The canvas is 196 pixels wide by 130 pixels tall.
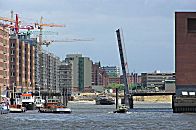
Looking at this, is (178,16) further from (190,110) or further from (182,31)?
(190,110)

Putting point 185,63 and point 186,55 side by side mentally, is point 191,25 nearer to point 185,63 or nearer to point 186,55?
point 186,55

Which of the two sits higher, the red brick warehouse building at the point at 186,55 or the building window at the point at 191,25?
the building window at the point at 191,25

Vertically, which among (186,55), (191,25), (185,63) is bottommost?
(185,63)

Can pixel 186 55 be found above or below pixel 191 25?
below

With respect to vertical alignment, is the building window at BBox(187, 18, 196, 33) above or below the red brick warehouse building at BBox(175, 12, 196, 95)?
above

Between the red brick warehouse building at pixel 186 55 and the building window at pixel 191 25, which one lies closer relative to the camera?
the building window at pixel 191 25

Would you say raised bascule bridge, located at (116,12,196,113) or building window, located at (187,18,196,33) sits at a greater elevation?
building window, located at (187,18,196,33)

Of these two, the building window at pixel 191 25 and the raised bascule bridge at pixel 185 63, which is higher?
the building window at pixel 191 25

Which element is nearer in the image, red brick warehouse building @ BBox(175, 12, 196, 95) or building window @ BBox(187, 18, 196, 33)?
building window @ BBox(187, 18, 196, 33)

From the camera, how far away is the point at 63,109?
16362 cm

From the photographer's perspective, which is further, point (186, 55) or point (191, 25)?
point (191, 25)

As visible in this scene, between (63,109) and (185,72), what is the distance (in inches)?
1278

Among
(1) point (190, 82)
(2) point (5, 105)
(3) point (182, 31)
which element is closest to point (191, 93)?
(1) point (190, 82)

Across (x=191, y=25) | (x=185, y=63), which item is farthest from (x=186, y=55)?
(x=191, y=25)
